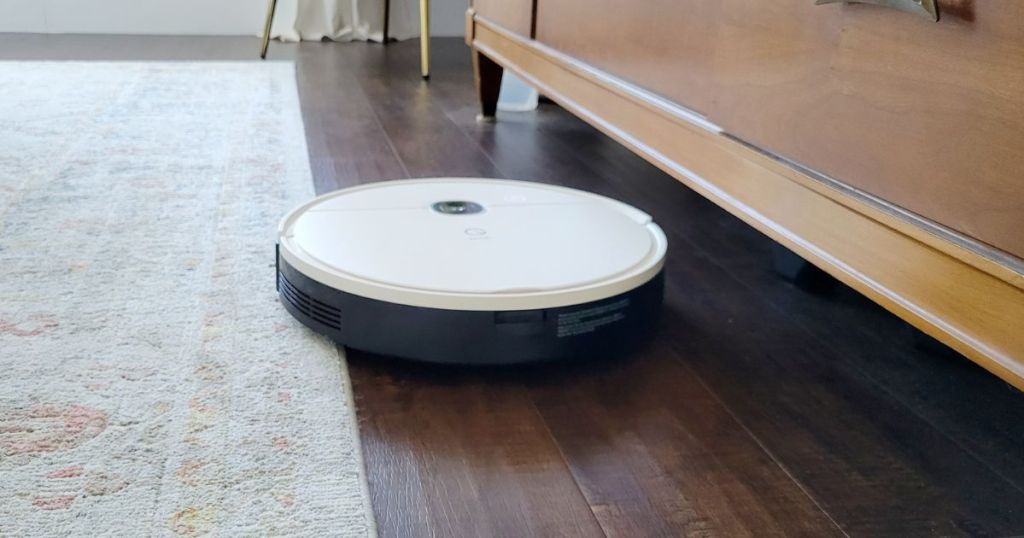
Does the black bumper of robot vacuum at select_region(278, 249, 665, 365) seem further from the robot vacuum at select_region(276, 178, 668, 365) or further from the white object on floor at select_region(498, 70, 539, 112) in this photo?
the white object on floor at select_region(498, 70, 539, 112)

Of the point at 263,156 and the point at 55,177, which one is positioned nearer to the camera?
the point at 55,177

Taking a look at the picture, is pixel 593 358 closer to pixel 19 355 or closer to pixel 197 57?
pixel 19 355

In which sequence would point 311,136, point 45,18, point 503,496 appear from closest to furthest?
point 503,496 → point 311,136 → point 45,18

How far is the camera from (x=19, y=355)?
31.3 inches

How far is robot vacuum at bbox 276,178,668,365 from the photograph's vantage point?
2.63ft

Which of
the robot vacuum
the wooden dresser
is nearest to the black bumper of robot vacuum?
the robot vacuum

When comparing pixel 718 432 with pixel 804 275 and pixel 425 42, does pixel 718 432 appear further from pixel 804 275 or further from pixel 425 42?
pixel 425 42

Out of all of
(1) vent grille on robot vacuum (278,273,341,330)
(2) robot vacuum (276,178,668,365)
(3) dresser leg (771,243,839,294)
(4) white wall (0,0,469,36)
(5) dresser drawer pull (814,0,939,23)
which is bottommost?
(4) white wall (0,0,469,36)

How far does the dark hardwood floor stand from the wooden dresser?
6.0 inches

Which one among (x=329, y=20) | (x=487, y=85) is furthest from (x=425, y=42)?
(x=329, y=20)

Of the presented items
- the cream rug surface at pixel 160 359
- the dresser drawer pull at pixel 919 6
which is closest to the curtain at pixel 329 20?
the cream rug surface at pixel 160 359

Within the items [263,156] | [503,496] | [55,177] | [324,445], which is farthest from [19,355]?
[263,156]

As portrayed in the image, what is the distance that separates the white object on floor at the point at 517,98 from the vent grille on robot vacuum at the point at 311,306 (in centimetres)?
127

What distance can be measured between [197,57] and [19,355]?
2.03 meters
